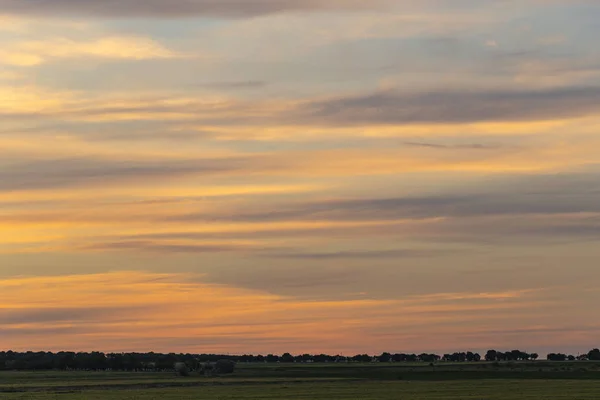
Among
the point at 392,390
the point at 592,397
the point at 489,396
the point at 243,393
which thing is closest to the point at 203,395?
the point at 243,393

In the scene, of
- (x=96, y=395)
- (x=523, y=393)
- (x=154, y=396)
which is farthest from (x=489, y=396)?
(x=96, y=395)

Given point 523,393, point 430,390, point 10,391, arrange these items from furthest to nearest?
point 10,391 < point 430,390 < point 523,393

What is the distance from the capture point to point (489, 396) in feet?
362

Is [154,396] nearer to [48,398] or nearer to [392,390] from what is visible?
[48,398]

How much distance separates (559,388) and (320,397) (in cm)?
3306

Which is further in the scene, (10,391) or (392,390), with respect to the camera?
(10,391)

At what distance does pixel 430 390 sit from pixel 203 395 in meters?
26.0

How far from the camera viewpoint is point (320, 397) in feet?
371

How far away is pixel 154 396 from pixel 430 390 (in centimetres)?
3137

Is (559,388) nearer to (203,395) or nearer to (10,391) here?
(203,395)

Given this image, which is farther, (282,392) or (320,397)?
(282,392)

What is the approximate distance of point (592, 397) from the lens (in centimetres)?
10769

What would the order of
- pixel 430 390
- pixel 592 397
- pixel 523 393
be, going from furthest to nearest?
1. pixel 430 390
2. pixel 523 393
3. pixel 592 397

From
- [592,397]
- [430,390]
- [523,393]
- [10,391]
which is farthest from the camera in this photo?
[10,391]
